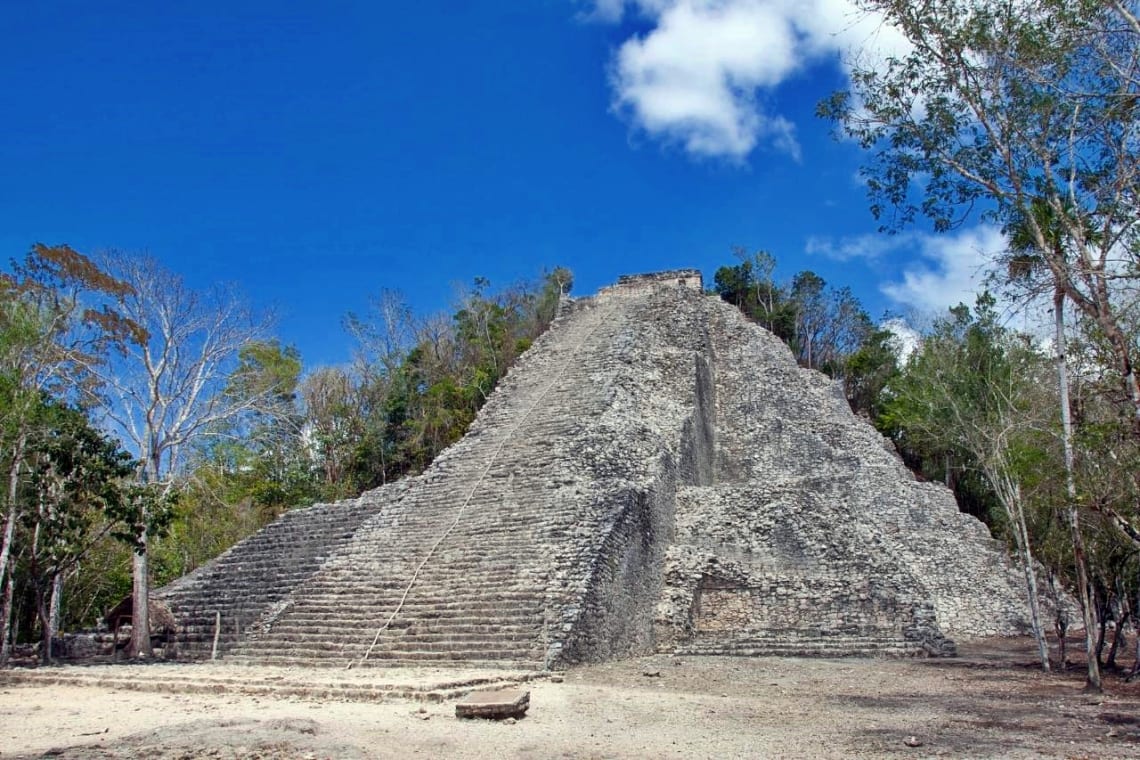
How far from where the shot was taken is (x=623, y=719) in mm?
7500

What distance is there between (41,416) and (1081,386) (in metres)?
13.2

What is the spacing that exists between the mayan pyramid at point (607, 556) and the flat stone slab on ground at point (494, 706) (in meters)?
3.40

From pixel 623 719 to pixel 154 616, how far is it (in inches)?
437

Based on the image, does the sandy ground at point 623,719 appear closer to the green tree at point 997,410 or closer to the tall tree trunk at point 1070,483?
the tall tree trunk at point 1070,483

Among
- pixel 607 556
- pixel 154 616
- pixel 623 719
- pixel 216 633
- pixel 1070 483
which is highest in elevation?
pixel 1070 483

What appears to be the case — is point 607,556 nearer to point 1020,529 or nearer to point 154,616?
point 1020,529

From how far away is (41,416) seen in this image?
12094 mm

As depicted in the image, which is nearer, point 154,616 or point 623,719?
point 623,719

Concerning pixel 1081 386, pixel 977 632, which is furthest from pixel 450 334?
pixel 1081 386

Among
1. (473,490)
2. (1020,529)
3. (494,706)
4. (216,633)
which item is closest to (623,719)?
(494,706)

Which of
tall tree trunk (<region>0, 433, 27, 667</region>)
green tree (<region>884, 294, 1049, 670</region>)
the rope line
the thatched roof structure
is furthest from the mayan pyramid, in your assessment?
tall tree trunk (<region>0, 433, 27, 667</region>)

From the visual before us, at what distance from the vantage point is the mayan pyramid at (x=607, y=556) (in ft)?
39.9

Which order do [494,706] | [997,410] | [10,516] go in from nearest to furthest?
[494,706], [10,516], [997,410]

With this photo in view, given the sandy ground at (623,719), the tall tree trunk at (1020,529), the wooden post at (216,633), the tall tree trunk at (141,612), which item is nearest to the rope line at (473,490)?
the sandy ground at (623,719)
